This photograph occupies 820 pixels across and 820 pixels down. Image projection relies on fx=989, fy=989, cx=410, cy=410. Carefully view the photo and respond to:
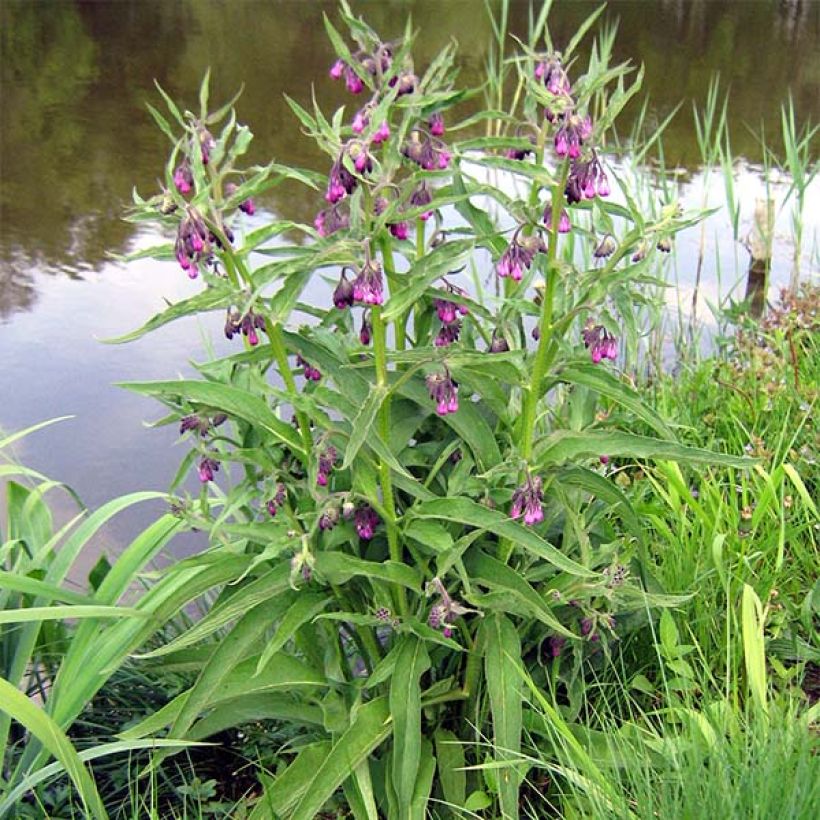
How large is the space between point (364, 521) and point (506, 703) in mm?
422

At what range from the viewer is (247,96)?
30.5ft

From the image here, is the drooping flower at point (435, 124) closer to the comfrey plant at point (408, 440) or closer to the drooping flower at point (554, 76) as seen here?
the comfrey plant at point (408, 440)

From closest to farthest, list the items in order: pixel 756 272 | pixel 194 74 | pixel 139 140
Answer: pixel 756 272, pixel 139 140, pixel 194 74

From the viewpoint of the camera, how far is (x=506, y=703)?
1.81m

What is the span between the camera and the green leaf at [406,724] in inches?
70.6

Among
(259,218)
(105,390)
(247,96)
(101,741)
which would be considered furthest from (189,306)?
(247,96)

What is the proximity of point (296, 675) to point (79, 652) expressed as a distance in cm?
56

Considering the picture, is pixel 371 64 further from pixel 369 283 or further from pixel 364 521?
pixel 364 521

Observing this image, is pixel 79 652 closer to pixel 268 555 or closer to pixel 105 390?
pixel 268 555

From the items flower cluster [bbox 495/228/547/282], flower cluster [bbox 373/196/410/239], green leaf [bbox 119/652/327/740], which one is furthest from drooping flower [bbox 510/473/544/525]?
green leaf [bbox 119/652/327/740]

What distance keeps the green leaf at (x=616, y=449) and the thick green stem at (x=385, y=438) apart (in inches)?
11.0

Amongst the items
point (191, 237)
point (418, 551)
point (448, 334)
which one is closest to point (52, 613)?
point (418, 551)

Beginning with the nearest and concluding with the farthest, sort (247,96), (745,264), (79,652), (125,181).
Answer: (79,652) → (745,264) → (125,181) → (247,96)

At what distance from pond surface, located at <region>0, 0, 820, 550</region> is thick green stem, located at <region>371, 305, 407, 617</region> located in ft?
6.18
